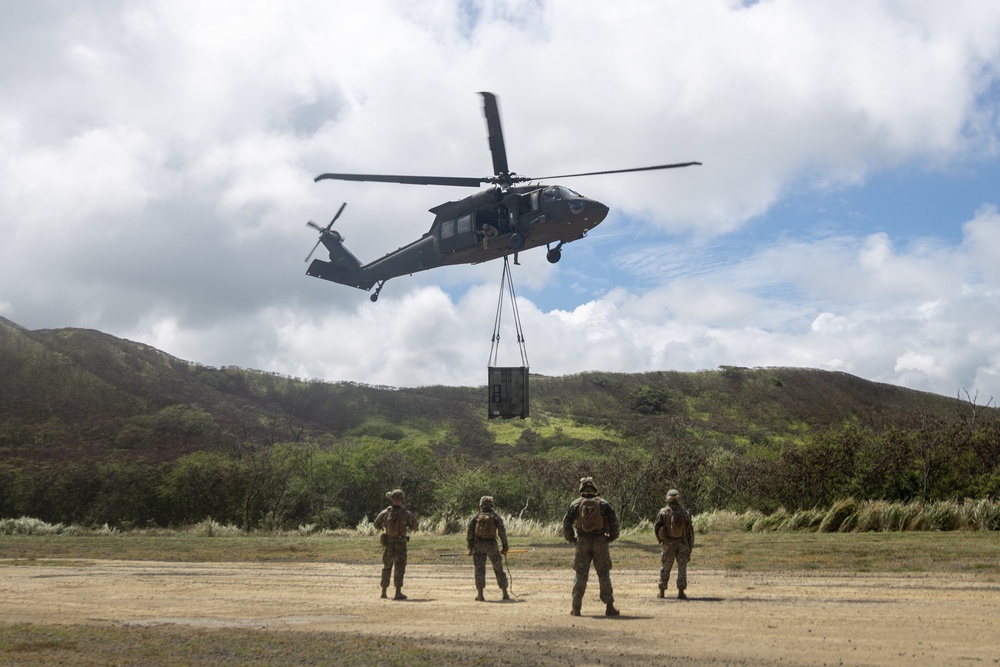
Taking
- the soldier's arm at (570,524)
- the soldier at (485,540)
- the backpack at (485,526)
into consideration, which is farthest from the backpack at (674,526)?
the backpack at (485,526)

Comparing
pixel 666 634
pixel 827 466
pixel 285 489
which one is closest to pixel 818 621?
pixel 666 634

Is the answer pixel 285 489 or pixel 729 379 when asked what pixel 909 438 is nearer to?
pixel 285 489

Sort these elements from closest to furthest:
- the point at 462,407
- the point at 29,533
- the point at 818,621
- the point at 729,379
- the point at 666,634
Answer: the point at 666,634 < the point at 818,621 < the point at 29,533 < the point at 462,407 < the point at 729,379

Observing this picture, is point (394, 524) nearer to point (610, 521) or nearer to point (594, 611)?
point (594, 611)

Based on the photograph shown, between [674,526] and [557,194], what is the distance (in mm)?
8770

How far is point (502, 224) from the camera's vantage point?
67.8 feet

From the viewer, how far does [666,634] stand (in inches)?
407

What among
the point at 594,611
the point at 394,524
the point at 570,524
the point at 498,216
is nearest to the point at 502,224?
the point at 498,216

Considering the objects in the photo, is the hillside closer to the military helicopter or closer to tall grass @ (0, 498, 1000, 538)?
tall grass @ (0, 498, 1000, 538)

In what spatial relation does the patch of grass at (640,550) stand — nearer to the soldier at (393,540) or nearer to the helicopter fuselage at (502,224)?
the soldier at (393,540)

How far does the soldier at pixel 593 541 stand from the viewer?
12.1 meters

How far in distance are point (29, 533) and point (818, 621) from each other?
106ft

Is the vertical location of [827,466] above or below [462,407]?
below

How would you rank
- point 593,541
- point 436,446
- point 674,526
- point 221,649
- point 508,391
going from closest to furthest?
point 221,649 < point 593,541 < point 674,526 < point 508,391 < point 436,446
